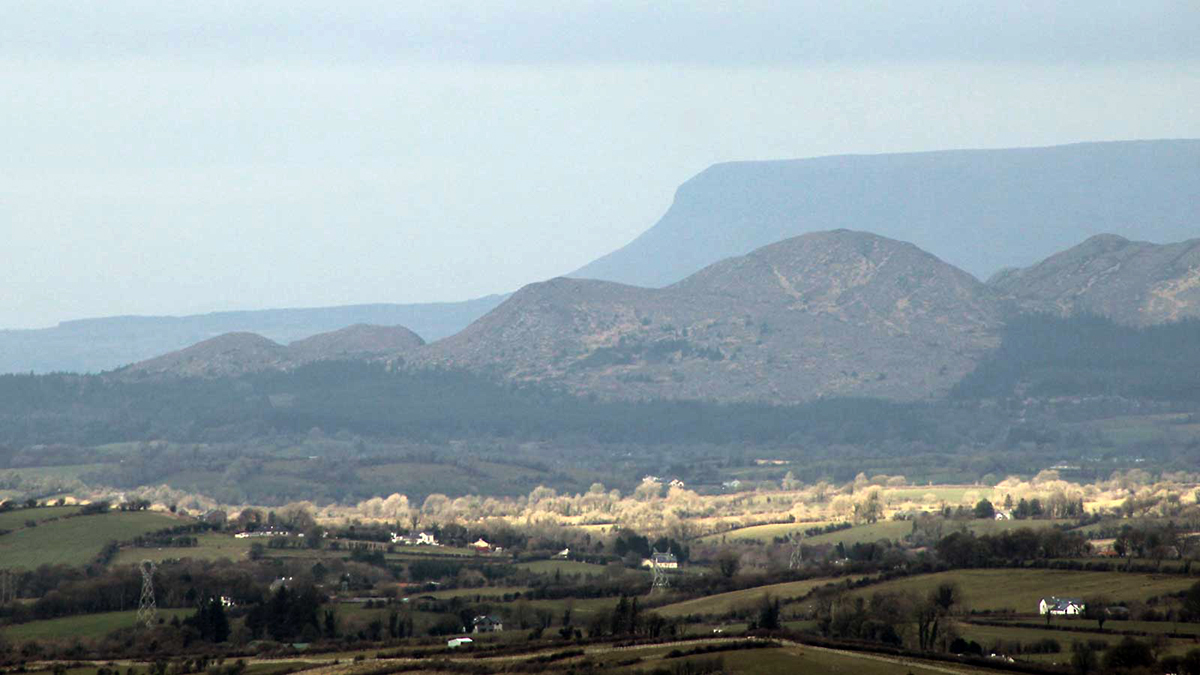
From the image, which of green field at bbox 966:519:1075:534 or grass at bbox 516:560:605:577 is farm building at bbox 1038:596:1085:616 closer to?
green field at bbox 966:519:1075:534

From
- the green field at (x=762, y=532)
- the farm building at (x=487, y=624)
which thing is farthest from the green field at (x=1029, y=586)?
the green field at (x=762, y=532)

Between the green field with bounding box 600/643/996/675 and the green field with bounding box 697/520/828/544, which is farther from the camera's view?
the green field with bounding box 697/520/828/544

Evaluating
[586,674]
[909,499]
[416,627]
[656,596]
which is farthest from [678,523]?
[586,674]

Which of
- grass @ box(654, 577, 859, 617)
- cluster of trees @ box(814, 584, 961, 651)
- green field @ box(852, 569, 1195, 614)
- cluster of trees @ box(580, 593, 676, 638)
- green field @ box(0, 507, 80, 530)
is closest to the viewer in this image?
cluster of trees @ box(814, 584, 961, 651)

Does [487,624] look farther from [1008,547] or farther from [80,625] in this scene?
[1008,547]

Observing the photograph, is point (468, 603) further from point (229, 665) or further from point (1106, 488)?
point (1106, 488)

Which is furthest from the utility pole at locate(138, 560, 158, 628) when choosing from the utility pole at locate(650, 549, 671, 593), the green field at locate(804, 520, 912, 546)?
the green field at locate(804, 520, 912, 546)

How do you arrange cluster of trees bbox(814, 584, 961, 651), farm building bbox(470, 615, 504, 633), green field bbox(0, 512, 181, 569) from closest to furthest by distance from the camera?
cluster of trees bbox(814, 584, 961, 651)
farm building bbox(470, 615, 504, 633)
green field bbox(0, 512, 181, 569)
